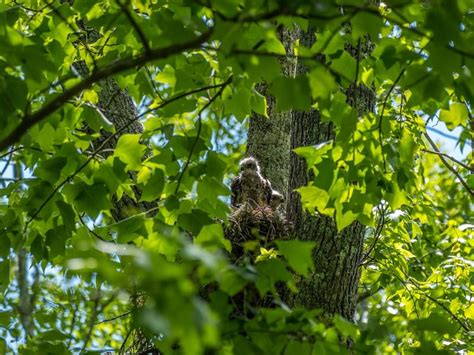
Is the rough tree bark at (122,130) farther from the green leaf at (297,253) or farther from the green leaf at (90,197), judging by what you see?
the green leaf at (297,253)

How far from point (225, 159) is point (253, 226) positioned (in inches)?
35.3

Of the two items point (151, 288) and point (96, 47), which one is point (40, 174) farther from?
point (151, 288)

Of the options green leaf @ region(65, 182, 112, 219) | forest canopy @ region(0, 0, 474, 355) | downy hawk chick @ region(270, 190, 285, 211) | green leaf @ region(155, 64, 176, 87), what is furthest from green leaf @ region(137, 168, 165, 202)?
downy hawk chick @ region(270, 190, 285, 211)

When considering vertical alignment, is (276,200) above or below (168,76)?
above

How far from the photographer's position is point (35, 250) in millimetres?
2859

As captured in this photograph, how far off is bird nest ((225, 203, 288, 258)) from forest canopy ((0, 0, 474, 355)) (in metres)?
0.01

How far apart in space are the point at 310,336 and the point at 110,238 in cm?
127

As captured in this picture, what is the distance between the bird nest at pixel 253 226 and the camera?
11.5 feet

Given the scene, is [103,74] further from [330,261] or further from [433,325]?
[330,261]

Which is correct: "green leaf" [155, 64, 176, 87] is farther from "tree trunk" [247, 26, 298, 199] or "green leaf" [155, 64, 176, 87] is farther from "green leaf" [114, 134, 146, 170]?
"tree trunk" [247, 26, 298, 199]

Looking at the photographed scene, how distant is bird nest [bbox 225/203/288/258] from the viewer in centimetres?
351

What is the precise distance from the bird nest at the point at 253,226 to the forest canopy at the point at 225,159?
10 mm

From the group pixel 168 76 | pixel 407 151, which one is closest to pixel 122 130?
pixel 168 76

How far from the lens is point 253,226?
3.59 metres
